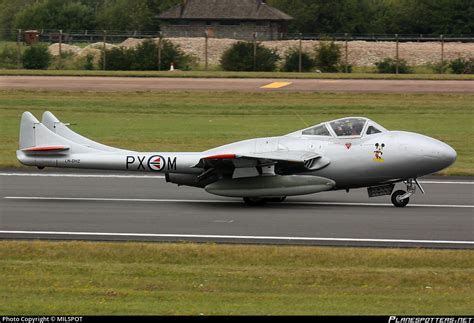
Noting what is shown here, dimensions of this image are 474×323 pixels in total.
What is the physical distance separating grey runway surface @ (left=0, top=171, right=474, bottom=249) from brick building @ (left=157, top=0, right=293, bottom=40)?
63.5 m

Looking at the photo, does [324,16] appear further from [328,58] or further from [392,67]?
[392,67]

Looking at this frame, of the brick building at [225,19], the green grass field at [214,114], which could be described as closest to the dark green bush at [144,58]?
the green grass field at [214,114]

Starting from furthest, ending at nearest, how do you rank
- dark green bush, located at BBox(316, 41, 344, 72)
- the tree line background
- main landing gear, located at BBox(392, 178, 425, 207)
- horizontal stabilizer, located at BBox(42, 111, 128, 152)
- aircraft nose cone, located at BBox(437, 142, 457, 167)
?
the tree line background
dark green bush, located at BBox(316, 41, 344, 72)
horizontal stabilizer, located at BBox(42, 111, 128, 152)
main landing gear, located at BBox(392, 178, 425, 207)
aircraft nose cone, located at BBox(437, 142, 457, 167)

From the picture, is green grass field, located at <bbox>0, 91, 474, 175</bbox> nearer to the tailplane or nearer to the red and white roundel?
the tailplane

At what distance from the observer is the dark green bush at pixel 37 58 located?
200ft

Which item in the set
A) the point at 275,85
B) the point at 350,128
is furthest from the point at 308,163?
the point at 275,85

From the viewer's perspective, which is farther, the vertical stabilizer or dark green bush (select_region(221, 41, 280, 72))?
dark green bush (select_region(221, 41, 280, 72))

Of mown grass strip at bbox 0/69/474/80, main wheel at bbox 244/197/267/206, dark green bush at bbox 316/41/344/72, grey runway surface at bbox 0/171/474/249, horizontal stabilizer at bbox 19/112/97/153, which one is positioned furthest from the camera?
dark green bush at bbox 316/41/344/72

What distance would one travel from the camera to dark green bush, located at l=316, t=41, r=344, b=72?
59469 mm

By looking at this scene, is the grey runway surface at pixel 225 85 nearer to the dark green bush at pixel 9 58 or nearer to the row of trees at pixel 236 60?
the row of trees at pixel 236 60

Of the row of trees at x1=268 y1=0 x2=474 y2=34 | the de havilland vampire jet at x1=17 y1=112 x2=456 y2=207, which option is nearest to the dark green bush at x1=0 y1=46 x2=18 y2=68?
the row of trees at x1=268 y1=0 x2=474 y2=34

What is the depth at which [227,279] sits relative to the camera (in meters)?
14.0

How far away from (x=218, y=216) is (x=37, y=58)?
1712 inches

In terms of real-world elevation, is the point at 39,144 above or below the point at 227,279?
above
